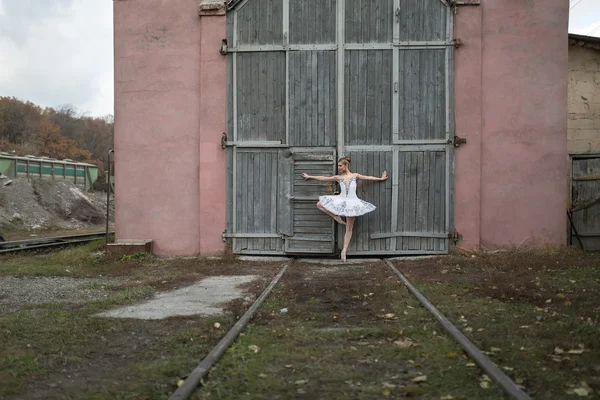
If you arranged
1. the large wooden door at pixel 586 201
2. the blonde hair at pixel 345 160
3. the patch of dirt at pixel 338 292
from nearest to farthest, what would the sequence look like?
the patch of dirt at pixel 338 292
the blonde hair at pixel 345 160
the large wooden door at pixel 586 201

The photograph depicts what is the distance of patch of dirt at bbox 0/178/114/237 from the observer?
2139cm

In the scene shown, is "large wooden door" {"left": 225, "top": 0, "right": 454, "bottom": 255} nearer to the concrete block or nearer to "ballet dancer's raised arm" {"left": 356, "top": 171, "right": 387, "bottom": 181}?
"ballet dancer's raised arm" {"left": 356, "top": 171, "right": 387, "bottom": 181}

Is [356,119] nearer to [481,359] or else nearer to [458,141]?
[458,141]

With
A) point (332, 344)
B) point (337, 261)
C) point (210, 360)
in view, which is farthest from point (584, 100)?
point (210, 360)

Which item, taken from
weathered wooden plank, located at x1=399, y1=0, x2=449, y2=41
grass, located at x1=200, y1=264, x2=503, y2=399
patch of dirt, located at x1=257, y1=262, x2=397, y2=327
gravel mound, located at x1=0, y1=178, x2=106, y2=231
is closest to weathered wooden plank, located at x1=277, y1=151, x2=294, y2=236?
patch of dirt, located at x1=257, y1=262, x2=397, y2=327

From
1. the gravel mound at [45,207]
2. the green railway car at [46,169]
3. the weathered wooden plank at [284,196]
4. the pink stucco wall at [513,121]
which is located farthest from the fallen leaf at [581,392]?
the green railway car at [46,169]

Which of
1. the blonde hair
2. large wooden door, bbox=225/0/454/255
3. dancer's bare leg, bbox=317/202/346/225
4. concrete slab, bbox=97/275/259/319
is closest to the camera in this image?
concrete slab, bbox=97/275/259/319

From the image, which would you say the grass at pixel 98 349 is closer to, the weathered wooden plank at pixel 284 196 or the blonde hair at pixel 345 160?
the weathered wooden plank at pixel 284 196

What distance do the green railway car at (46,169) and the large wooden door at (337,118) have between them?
19926 mm

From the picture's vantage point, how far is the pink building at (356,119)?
1003cm

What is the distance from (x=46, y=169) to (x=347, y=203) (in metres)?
24.6

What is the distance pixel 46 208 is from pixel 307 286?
69.8ft

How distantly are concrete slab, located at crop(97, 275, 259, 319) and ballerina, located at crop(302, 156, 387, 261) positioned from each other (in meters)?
2.48

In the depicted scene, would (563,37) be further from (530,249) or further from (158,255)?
(158,255)
